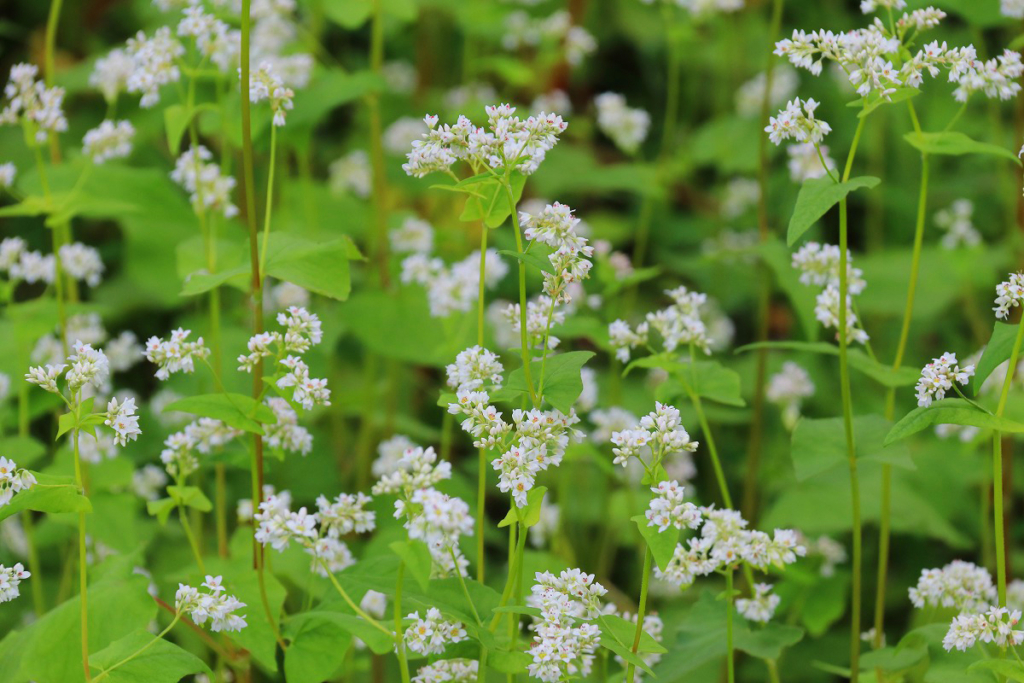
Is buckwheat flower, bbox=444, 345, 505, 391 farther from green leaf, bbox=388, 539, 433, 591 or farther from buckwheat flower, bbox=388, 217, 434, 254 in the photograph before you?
buckwheat flower, bbox=388, 217, 434, 254

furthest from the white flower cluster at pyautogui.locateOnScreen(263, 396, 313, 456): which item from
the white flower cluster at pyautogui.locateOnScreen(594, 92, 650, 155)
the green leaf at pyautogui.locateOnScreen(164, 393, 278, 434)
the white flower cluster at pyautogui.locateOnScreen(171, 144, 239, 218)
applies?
the white flower cluster at pyautogui.locateOnScreen(594, 92, 650, 155)

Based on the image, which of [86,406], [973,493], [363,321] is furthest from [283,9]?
[973,493]

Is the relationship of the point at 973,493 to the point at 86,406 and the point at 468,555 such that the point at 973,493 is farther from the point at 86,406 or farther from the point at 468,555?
the point at 86,406

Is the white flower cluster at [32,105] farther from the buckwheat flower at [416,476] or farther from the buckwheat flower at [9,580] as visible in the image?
the buckwheat flower at [416,476]

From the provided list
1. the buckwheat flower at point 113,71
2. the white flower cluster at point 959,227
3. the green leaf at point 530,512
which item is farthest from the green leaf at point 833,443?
the buckwheat flower at point 113,71

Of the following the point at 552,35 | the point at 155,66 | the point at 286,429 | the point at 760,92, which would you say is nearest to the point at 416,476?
the point at 286,429

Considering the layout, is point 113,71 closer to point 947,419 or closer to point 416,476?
point 416,476

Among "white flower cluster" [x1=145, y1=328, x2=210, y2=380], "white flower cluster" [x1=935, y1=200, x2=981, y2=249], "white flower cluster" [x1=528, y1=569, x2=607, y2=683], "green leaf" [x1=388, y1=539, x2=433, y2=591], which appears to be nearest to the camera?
"green leaf" [x1=388, y1=539, x2=433, y2=591]
